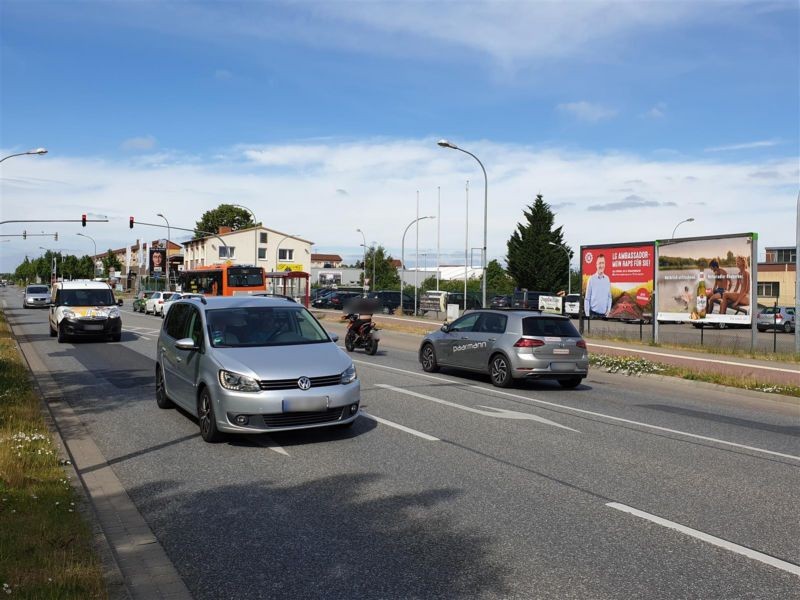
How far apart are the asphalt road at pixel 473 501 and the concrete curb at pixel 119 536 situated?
124 millimetres

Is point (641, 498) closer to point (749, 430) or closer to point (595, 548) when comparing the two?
point (595, 548)

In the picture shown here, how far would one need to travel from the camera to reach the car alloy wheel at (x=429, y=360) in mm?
16109

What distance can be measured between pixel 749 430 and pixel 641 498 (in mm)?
4781

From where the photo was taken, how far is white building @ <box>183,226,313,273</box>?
3617 inches

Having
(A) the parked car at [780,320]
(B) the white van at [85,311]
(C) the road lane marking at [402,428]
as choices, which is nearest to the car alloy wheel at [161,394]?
(C) the road lane marking at [402,428]

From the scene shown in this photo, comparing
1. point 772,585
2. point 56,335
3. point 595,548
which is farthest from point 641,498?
point 56,335

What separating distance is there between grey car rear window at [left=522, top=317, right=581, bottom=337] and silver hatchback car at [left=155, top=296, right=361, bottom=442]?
558 cm

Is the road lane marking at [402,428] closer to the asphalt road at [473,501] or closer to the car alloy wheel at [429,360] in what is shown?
the asphalt road at [473,501]

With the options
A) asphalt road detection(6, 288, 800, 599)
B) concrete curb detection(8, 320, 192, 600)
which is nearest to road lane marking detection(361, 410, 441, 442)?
asphalt road detection(6, 288, 800, 599)

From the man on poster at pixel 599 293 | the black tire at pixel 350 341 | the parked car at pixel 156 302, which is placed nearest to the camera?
the black tire at pixel 350 341

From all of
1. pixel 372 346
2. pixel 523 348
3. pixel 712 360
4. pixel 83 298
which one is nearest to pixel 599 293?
pixel 712 360

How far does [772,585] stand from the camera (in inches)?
174

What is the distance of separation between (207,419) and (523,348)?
22.7ft

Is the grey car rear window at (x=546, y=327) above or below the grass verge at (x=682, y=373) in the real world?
above
